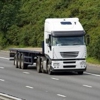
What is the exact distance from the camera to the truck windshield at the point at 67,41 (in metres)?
33.3

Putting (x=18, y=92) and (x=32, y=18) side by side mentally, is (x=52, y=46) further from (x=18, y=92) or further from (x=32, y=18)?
(x=32, y=18)

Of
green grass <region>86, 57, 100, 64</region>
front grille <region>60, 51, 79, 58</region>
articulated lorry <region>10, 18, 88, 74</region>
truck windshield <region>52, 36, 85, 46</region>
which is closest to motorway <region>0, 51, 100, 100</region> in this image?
articulated lorry <region>10, 18, 88, 74</region>

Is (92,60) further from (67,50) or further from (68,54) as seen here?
(67,50)

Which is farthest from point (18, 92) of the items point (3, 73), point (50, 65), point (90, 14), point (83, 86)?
point (90, 14)

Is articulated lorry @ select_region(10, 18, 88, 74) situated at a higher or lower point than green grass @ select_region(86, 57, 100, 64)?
higher

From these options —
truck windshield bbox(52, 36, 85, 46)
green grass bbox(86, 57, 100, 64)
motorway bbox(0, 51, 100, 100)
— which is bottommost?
motorway bbox(0, 51, 100, 100)

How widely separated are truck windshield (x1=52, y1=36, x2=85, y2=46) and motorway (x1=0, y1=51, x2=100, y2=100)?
1911 mm

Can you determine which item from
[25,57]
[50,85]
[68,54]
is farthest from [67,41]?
[50,85]

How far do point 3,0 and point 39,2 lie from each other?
904cm

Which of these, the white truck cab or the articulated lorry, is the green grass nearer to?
the articulated lorry

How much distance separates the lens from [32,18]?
6444 cm

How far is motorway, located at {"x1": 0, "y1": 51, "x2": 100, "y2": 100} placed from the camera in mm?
23047

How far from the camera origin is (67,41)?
109ft

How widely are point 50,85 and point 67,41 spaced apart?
618 cm
